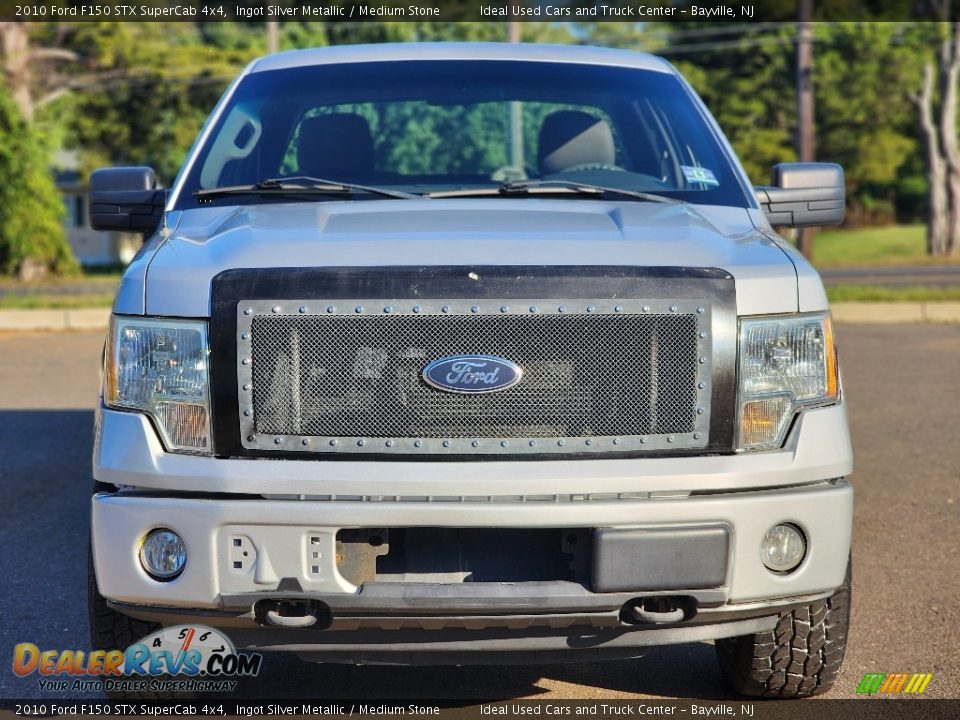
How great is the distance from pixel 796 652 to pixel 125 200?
8.56 ft

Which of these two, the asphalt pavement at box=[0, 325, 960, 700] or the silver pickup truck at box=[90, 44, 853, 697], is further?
the asphalt pavement at box=[0, 325, 960, 700]

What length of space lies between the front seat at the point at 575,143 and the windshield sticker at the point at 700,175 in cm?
37

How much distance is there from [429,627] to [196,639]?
0.68 m

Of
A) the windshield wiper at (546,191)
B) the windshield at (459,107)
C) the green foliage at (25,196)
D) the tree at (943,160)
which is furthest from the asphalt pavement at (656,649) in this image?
the tree at (943,160)

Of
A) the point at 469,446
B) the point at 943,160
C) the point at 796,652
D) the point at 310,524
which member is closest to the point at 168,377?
the point at 310,524

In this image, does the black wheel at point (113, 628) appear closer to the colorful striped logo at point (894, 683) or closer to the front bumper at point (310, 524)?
the front bumper at point (310, 524)

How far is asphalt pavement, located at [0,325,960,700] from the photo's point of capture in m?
3.85

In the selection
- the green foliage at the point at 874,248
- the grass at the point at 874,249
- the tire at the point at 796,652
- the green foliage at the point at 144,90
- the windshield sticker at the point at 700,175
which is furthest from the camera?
the green foliage at the point at 144,90

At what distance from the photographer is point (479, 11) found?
46.2 m

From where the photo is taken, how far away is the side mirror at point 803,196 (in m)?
4.37

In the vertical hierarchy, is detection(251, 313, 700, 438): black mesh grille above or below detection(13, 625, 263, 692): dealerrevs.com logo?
above

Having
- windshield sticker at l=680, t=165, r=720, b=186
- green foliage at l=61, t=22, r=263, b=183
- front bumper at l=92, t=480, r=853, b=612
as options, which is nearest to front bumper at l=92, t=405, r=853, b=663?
front bumper at l=92, t=480, r=853, b=612

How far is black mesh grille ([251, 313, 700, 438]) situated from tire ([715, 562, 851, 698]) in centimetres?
73

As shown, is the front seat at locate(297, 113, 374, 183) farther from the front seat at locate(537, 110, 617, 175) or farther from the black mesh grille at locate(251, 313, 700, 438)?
the black mesh grille at locate(251, 313, 700, 438)
